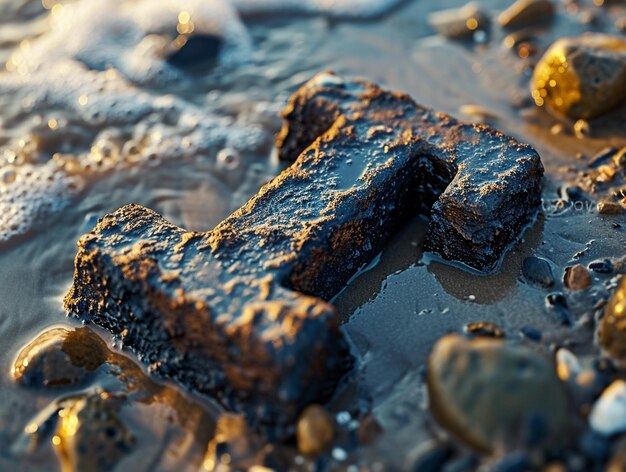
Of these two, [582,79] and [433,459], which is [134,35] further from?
[433,459]

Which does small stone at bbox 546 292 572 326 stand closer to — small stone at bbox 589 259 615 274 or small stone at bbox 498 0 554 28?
small stone at bbox 589 259 615 274

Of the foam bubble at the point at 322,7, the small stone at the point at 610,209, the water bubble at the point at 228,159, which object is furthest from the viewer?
the foam bubble at the point at 322,7

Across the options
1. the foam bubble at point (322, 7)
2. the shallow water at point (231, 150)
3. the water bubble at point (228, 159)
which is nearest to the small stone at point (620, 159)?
the shallow water at point (231, 150)

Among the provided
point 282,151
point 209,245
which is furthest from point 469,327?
point 282,151

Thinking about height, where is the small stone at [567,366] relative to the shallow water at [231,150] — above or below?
below

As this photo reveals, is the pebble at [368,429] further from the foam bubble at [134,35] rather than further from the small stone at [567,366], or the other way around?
the foam bubble at [134,35]

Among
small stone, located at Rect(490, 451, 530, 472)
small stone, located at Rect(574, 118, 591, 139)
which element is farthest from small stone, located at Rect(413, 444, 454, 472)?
small stone, located at Rect(574, 118, 591, 139)
